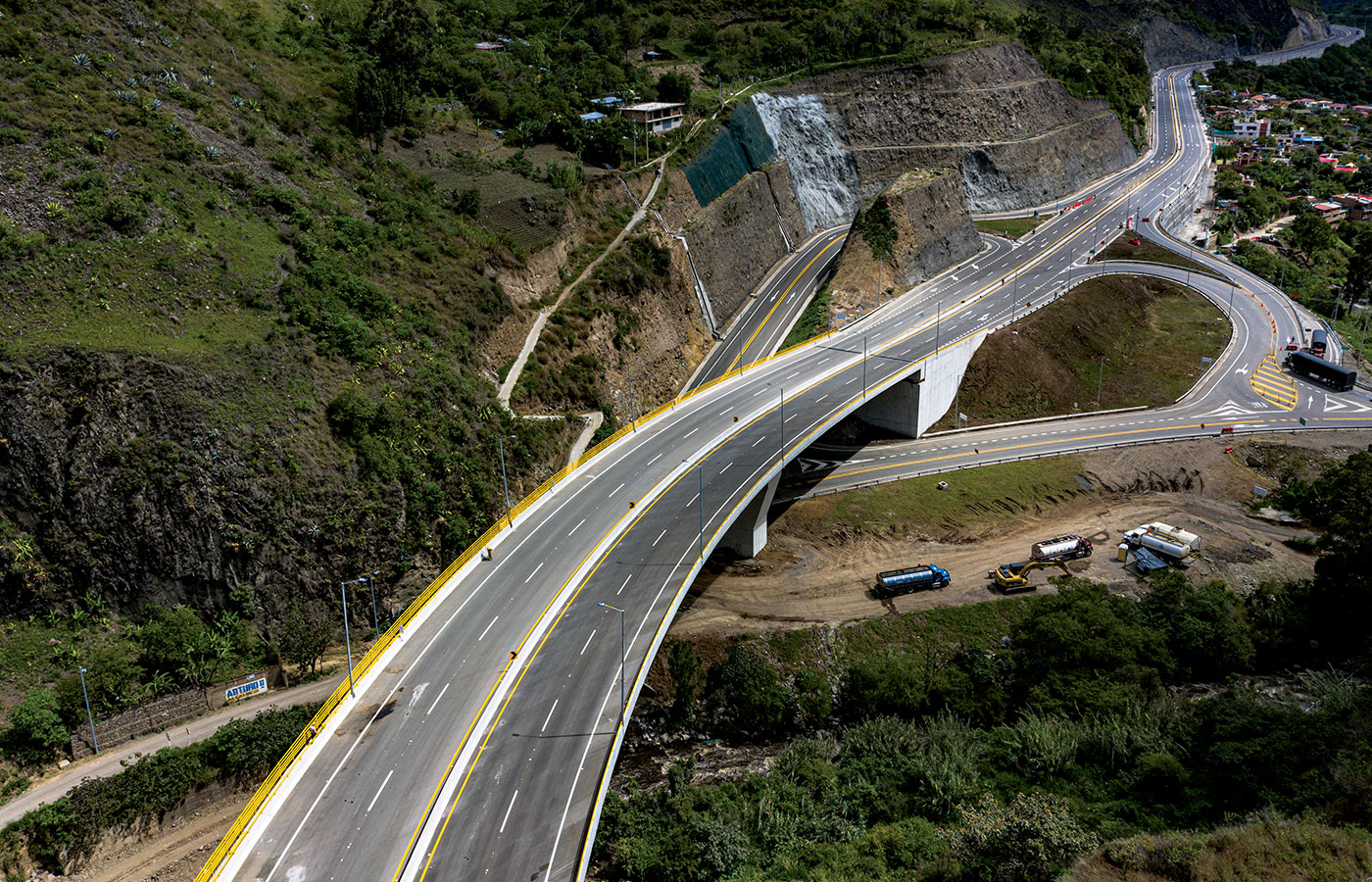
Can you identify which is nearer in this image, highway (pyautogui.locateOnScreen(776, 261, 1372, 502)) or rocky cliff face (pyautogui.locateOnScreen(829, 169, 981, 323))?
highway (pyautogui.locateOnScreen(776, 261, 1372, 502))

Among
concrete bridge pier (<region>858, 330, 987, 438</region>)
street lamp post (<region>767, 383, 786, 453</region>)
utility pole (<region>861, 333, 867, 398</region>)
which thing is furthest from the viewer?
concrete bridge pier (<region>858, 330, 987, 438</region>)

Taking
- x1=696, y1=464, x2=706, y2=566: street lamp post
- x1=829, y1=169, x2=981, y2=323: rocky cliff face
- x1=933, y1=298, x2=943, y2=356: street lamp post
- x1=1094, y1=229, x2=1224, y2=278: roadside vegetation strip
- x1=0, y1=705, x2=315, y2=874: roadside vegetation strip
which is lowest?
x1=0, y1=705, x2=315, y2=874: roadside vegetation strip

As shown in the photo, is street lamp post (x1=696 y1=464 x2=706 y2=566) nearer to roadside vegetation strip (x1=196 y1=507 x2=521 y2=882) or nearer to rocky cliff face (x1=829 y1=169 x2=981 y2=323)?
roadside vegetation strip (x1=196 y1=507 x2=521 y2=882)

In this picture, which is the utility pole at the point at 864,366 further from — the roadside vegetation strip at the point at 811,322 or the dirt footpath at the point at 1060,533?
the dirt footpath at the point at 1060,533

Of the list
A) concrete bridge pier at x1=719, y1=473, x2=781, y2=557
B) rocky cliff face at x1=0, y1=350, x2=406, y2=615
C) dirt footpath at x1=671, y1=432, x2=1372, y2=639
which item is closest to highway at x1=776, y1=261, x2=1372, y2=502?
dirt footpath at x1=671, y1=432, x2=1372, y2=639

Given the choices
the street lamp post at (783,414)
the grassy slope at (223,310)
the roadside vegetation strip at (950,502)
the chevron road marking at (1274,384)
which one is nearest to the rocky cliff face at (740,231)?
the street lamp post at (783,414)

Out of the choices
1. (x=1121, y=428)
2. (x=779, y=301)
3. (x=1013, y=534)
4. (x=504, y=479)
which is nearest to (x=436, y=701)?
(x=504, y=479)
